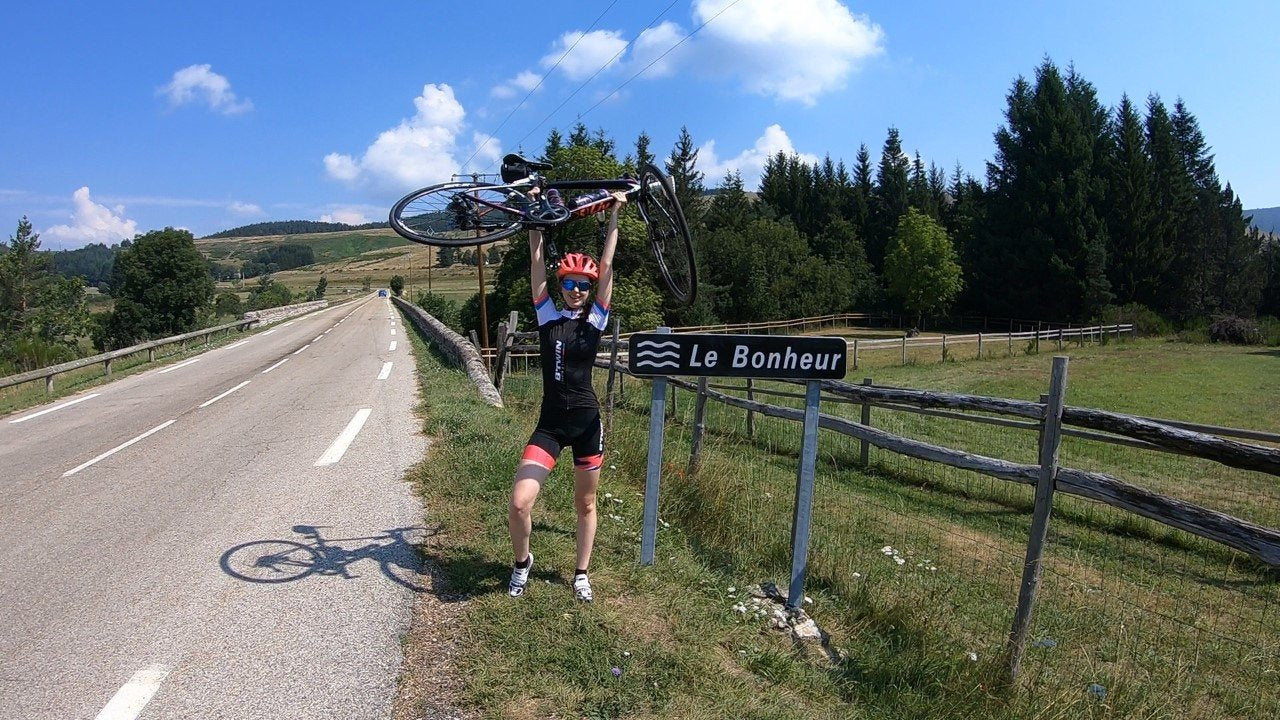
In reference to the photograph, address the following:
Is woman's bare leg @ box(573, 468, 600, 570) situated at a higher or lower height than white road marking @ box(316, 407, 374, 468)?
higher

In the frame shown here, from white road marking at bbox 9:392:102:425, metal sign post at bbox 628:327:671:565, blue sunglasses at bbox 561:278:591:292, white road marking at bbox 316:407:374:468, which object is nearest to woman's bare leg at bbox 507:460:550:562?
metal sign post at bbox 628:327:671:565

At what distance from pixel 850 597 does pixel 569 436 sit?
2.42 metres

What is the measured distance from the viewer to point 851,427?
676cm

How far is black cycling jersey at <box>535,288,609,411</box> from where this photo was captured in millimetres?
4207

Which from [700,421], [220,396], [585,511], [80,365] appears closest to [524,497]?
[585,511]

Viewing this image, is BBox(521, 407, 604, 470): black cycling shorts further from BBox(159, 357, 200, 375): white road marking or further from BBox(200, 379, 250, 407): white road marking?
BBox(159, 357, 200, 375): white road marking

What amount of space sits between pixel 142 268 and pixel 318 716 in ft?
242

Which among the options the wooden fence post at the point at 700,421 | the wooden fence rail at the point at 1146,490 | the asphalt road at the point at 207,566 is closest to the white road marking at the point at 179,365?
the asphalt road at the point at 207,566

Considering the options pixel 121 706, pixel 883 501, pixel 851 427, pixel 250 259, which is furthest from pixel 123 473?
pixel 250 259

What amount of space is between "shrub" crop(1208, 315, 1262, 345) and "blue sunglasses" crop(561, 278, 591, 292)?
148ft

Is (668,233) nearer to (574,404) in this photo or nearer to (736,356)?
(736,356)

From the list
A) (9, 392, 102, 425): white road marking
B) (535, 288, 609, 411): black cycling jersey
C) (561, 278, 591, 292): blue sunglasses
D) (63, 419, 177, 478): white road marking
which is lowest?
(9, 392, 102, 425): white road marking

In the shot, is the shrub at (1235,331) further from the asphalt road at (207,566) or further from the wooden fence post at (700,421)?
the asphalt road at (207,566)

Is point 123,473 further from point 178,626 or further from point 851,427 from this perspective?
point 851,427
